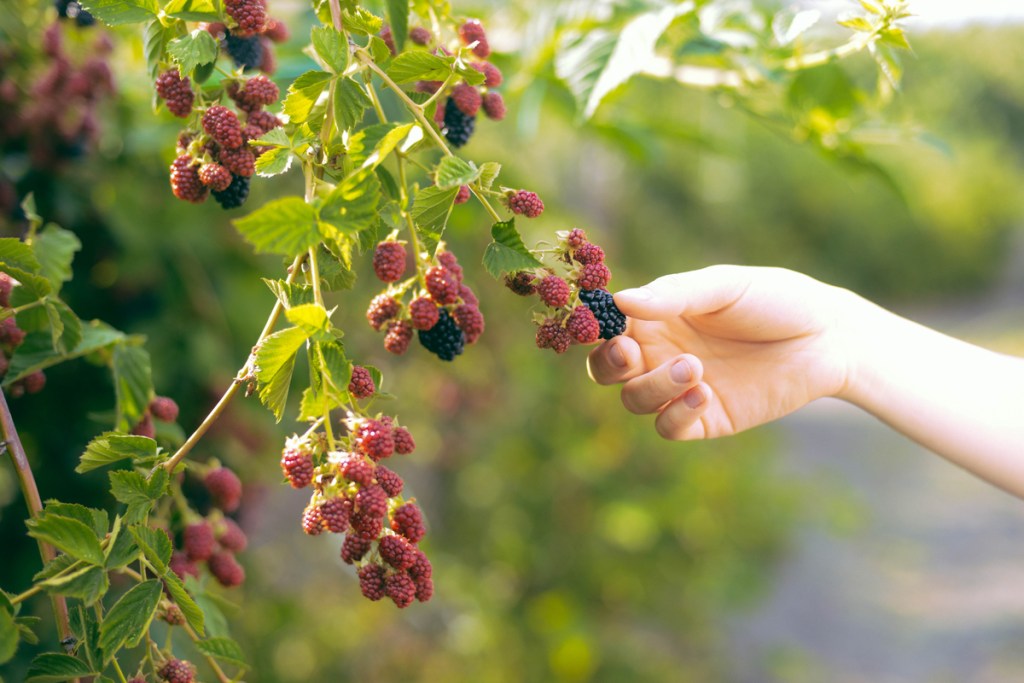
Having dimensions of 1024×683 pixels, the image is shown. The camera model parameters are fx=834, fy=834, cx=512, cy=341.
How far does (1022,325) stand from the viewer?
965 cm

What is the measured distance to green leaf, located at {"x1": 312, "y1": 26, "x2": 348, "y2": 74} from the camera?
0.49 meters

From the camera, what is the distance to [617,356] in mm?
771

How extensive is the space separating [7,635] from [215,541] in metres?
0.25

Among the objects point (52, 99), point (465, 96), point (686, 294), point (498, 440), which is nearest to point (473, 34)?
point (465, 96)

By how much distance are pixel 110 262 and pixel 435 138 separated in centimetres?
101

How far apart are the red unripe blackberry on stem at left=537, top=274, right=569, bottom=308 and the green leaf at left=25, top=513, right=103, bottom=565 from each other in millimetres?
316

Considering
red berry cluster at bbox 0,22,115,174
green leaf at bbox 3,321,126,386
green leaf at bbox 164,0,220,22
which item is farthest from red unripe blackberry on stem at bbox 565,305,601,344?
red berry cluster at bbox 0,22,115,174

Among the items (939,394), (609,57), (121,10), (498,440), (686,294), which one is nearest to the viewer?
(121,10)

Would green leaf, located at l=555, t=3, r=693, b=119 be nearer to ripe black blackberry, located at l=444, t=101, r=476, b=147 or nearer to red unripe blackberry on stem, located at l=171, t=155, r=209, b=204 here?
ripe black blackberry, located at l=444, t=101, r=476, b=147

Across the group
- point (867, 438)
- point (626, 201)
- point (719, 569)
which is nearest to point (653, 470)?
point (719, 569)

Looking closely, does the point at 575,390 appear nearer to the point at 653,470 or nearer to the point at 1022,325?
the point at 653,470

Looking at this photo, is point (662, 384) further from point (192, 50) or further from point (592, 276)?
point (192, 50)

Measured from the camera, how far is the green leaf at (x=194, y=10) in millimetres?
551

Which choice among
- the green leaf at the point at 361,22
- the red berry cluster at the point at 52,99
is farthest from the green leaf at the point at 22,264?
the red berry cluster at the point at 52,99
